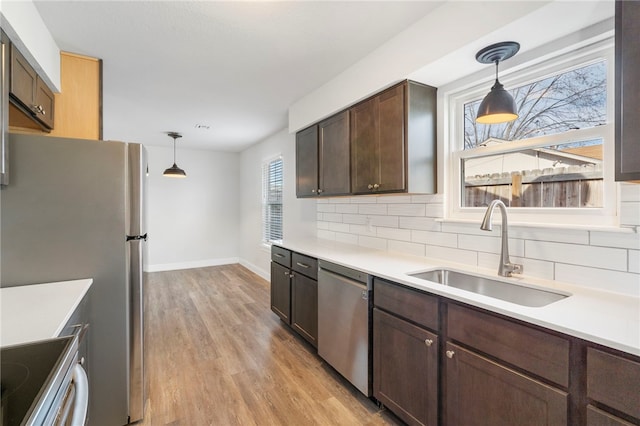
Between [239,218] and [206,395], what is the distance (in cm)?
480

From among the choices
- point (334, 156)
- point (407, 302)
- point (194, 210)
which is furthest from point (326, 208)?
point (194, 210)

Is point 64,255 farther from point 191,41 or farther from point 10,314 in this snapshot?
point 191,41

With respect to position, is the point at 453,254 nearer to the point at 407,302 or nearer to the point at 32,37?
the point at 407,302

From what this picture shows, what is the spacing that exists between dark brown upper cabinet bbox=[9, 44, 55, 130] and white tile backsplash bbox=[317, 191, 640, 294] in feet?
8.33

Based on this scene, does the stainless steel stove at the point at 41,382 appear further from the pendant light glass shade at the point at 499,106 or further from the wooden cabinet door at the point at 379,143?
the pendant light glass shade at the point at 499,106

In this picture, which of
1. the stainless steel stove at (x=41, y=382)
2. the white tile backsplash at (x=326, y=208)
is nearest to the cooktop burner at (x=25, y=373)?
the stainless steel stove at (x=41, y=382)

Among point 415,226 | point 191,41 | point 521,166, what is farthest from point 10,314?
point 521,166

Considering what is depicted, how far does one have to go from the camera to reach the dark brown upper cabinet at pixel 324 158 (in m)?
2.70

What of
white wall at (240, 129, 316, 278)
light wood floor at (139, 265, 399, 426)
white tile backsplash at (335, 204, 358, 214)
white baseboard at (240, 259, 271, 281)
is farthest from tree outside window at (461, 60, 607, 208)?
white baseboard at (240, 259, 271, 281)

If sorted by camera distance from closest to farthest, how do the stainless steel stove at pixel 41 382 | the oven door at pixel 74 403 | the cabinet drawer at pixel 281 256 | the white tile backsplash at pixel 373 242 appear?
1. the stainless steel stove at pixel 41 382
2. the oven door at pixel 74 403
3. the white tile backsplash at pixel 373 242
4. the cabinet drawer at pixel 281 256

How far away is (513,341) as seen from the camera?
119 cm

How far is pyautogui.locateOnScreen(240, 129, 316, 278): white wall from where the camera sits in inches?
165

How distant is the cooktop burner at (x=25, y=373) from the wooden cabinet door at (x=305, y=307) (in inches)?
69.7

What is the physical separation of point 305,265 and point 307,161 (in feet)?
3.97
